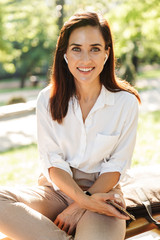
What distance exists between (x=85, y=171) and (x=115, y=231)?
478 millimetres

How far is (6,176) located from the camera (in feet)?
13.3

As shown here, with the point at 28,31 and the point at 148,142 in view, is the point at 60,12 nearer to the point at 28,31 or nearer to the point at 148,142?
the point at 148,142

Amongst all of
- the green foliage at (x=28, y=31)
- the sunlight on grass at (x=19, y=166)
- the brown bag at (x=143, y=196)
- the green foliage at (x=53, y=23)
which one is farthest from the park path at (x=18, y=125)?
the brown bag at (x=143, y=196)

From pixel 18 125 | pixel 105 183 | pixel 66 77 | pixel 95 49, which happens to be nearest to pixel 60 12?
pixel 18 125

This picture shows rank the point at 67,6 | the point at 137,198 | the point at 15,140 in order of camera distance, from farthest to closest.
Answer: the point at 67,6 → the point at 15,140 → the point at 137,198

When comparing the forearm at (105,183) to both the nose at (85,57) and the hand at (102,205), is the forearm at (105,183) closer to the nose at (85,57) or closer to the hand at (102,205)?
the hand at (102,205)

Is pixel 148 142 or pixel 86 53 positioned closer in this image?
pixel 86 53

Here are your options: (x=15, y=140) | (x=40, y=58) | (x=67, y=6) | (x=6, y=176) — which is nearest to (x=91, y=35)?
(x=6, y=176)

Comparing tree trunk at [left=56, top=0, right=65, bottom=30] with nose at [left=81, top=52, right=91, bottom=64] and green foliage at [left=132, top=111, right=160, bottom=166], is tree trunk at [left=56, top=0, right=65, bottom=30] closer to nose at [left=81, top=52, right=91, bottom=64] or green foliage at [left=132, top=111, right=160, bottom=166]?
green foliage at [left=132, top=111, right=160, bottom=166]

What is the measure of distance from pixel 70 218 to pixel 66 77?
3.07 feet

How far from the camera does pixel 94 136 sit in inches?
84.4

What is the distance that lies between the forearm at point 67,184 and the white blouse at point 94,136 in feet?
0.15

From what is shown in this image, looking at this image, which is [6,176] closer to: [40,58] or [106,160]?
[106,160]

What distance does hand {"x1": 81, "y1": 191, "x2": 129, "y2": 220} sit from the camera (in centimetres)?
188
